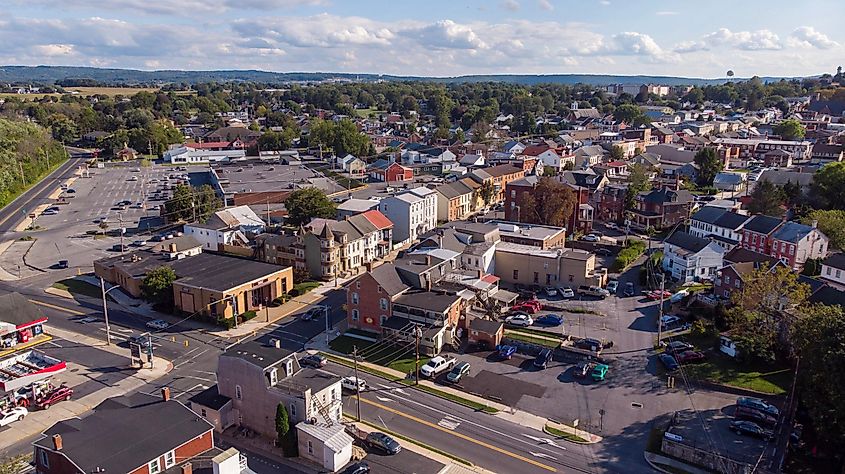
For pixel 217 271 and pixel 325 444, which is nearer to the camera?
pixel 325 444

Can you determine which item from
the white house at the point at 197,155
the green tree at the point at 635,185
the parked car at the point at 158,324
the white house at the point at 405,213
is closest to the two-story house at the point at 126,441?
the parked car at the point at 158,324

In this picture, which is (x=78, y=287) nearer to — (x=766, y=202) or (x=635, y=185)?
(x=635, y=185)

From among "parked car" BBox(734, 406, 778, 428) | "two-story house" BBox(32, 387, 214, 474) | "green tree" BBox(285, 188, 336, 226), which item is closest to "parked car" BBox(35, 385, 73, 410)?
"two-story house" BBox(32, 387, 214, 474)

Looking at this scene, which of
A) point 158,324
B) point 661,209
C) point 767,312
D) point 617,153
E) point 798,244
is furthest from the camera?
point 617,153

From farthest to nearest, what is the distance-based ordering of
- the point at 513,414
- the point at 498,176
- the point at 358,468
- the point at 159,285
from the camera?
the point at 498,176, the point at 159,285, the point at 513,414, the point at 358,468

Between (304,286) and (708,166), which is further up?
(708,166)

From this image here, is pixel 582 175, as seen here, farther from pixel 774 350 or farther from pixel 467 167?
pixel 774 350

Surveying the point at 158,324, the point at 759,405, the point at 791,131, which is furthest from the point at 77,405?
the point at 791,131

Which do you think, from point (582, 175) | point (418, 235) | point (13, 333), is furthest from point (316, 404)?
point (582, 175)
